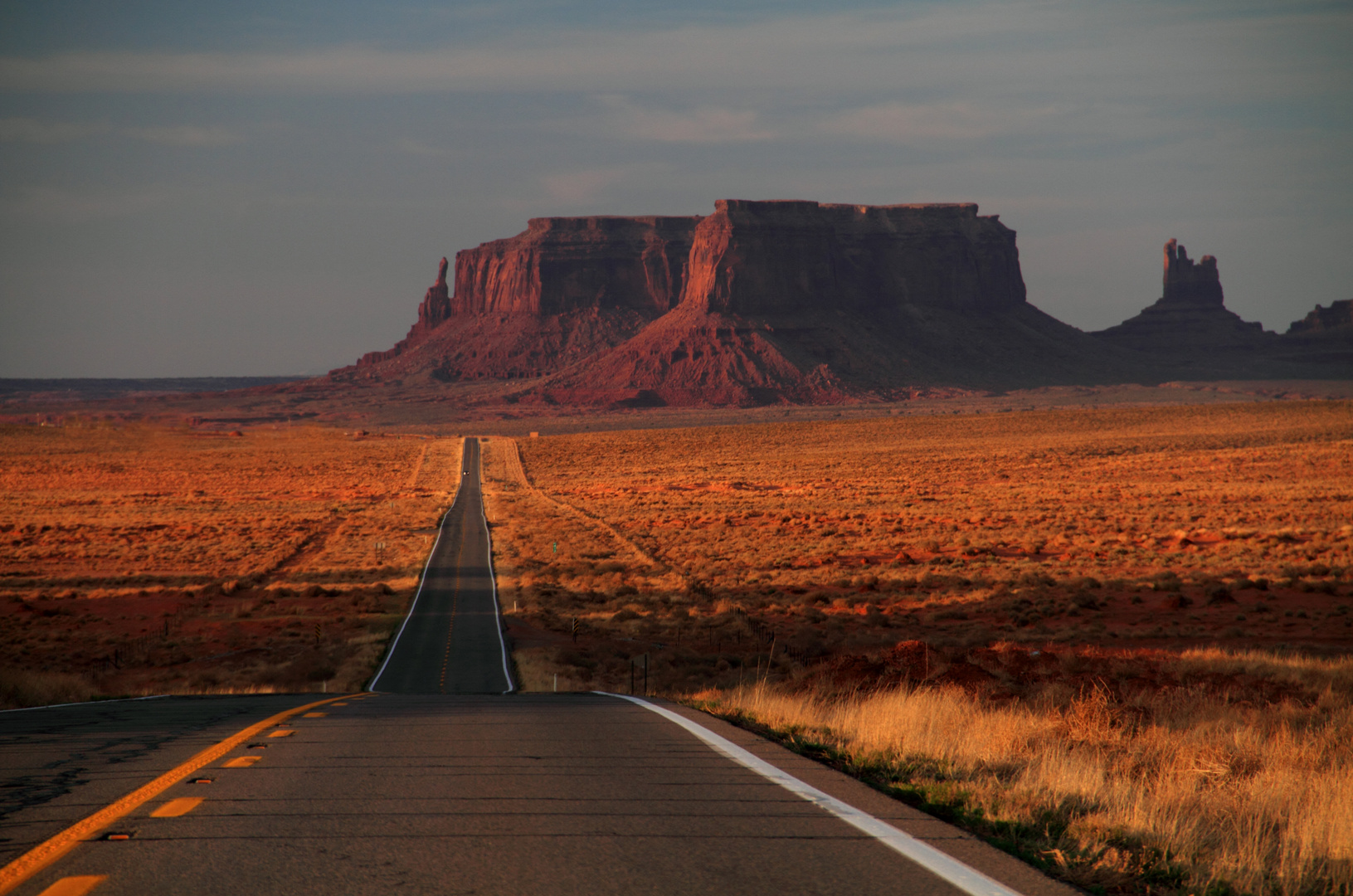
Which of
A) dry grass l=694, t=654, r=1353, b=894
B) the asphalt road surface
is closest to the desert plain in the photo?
dry grass l=694, t=654, r=1353, b=894

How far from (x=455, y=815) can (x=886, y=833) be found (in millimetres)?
2016

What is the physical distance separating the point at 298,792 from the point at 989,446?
4014 inches

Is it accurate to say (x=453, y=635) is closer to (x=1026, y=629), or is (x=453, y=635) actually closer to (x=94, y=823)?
(x=1026, y=629)

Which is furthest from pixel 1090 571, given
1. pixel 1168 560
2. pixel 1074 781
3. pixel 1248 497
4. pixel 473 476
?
pixel 473 476

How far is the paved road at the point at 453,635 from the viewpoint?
2552 centimetres

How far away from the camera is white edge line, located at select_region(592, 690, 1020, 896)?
12.5ft

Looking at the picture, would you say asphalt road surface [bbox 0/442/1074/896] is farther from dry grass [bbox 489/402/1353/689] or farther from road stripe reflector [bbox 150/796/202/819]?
dry grass [bbox 489/402/1353/689]

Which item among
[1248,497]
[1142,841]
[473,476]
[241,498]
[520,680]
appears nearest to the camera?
[1142,841]

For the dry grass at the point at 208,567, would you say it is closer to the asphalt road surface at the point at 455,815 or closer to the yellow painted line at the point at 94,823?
the asphalt road surface at the point at 455,815

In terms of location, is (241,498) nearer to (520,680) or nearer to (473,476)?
(473,476)

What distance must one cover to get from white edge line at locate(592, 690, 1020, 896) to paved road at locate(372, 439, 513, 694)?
13.4 m

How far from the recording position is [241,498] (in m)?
79.1

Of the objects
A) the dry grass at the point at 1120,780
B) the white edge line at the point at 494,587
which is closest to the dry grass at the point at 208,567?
the white edge line at the point at 494,587

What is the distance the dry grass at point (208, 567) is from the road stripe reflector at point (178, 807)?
38.8ft
